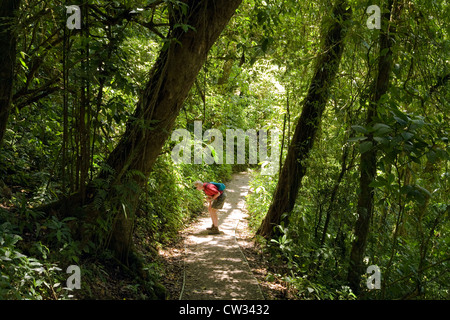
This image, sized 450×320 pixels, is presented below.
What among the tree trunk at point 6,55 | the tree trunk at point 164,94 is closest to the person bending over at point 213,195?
the tree trunk at point 164,94

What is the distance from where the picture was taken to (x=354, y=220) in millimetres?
6293

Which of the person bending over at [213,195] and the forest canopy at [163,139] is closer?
the forest canopy at [163,139]

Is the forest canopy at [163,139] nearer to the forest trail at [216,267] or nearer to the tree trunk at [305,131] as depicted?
the tree trunk at [305,131]

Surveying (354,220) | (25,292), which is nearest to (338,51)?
(354,220)

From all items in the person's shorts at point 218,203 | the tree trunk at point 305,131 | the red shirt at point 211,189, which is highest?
the tree trunk at point 305,131

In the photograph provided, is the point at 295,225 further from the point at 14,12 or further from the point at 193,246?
the point at 14,12

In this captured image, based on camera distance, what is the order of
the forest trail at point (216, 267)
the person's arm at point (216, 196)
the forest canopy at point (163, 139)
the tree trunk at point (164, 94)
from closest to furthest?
the forest canopy at point (163, 139) → the tree trunk at point (164, 94) → the forest trail at point (216, 267) → the person's arm at point (216, 196)

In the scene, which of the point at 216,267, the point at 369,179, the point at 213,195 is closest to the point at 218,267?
the point at 216,267

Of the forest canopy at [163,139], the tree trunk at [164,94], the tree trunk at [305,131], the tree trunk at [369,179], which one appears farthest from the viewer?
the tree trunk at [305,131]

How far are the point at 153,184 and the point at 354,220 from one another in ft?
13.3

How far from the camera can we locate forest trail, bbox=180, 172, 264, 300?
5613mm

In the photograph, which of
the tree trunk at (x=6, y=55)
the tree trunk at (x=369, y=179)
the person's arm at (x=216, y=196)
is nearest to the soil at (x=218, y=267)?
the person's arm at (x=216, y=196)

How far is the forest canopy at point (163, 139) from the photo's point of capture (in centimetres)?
405

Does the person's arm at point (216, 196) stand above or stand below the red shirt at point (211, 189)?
below
